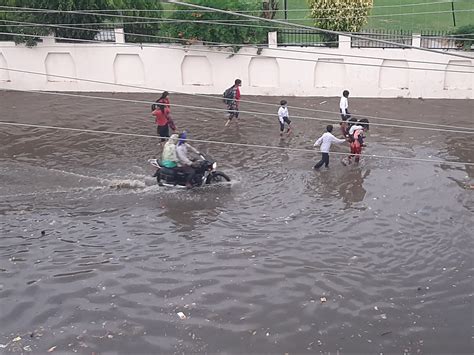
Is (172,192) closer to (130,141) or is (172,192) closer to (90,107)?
(130,141)

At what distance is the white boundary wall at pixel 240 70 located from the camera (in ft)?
67.1

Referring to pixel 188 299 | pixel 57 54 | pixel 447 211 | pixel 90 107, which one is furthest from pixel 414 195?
pixel 57 54

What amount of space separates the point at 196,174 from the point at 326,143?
10.7 feet

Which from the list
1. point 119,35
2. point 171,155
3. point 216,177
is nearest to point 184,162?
point 171,155

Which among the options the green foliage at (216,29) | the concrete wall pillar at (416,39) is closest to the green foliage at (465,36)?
the concrete wall pillar at (416,39)

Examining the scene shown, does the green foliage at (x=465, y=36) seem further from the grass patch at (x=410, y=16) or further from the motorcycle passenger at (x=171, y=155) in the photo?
the motorcycle passenger at (x=171, y=155)

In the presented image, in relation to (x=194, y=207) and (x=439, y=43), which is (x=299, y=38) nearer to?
(x=439, y=43)

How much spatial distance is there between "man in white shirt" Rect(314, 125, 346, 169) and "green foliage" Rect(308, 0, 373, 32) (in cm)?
902

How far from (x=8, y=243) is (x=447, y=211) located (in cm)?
871

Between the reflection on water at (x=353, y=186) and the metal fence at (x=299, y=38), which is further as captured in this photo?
the metal fence at (x=299, y=38)

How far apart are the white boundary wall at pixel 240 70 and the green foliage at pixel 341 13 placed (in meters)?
1.09

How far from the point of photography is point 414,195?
1259 centimetres

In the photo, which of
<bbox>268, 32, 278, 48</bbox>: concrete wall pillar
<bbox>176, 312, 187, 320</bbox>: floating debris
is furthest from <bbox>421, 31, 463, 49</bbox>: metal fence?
<bbox>176, 312, 187, 320</bbox>: floating debris

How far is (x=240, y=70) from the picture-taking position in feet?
70.9
